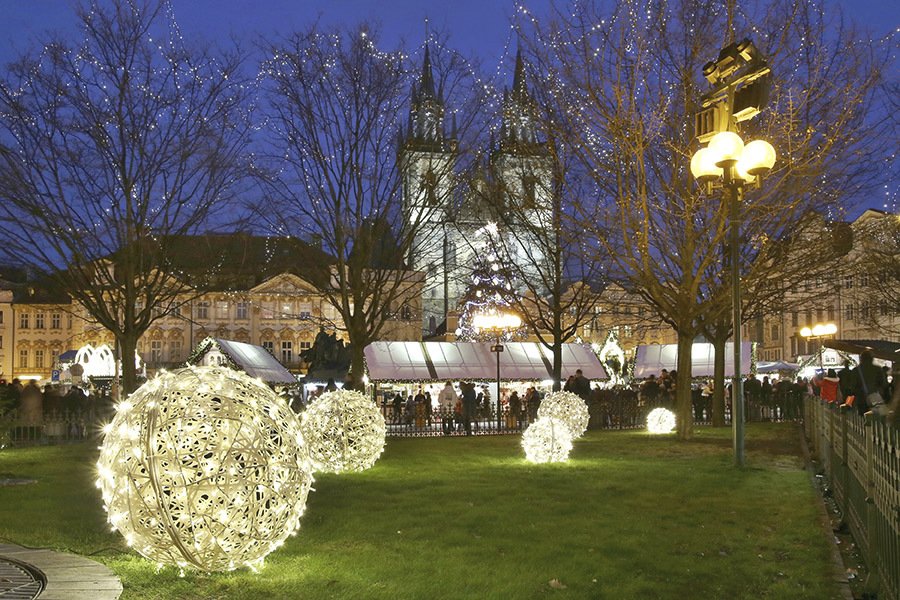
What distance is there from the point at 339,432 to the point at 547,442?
12.3 ft

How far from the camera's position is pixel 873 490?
6141 millimetres

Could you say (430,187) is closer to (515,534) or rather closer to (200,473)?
(515,534)

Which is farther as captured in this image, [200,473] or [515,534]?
[515,534]

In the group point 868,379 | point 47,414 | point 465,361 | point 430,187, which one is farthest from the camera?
point 465,361

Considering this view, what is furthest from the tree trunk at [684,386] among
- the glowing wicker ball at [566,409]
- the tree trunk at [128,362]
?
the tree trunk at [128,362]

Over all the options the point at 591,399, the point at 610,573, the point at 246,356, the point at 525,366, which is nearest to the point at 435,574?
the point at 610,573

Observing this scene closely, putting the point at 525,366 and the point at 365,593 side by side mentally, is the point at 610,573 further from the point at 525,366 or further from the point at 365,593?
the point at 525,366

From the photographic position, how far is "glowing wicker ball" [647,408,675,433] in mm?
21703

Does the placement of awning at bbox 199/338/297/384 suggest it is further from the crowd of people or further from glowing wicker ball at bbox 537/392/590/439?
glowing wicker ball at bbox 537/392/590/439

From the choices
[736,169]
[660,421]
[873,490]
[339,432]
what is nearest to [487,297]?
[660,421]

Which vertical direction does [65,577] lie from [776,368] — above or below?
below

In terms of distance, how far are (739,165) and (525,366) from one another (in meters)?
19.1

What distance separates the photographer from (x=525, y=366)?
103 feet

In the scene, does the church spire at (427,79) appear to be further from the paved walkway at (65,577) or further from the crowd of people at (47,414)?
the paved walkway at (65,577)
